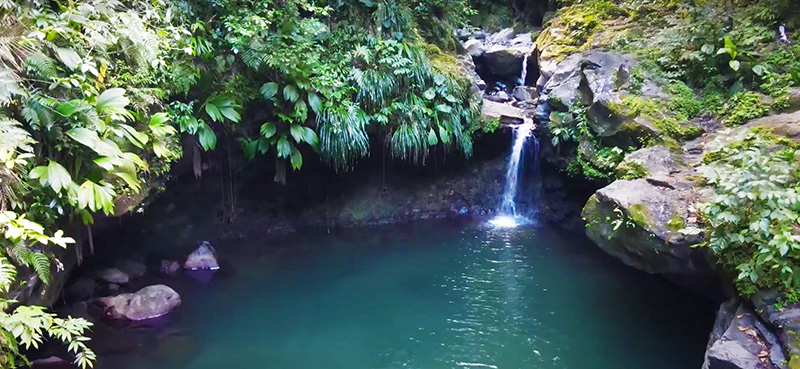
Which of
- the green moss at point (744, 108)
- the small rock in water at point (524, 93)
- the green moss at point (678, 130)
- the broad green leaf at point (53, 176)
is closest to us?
the broad green leaf at point (53, 176)

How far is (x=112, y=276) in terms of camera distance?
818 cm

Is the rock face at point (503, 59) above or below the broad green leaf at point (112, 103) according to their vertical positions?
above

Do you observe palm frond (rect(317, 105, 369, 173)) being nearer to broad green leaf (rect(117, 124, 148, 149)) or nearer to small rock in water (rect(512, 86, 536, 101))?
broad green leaf (rect(117, 124, 148, 149))

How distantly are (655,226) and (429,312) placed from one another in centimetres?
322

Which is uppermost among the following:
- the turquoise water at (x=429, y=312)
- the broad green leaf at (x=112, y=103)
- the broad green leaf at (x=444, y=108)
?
the broad green leaf at (x=444, y=108)

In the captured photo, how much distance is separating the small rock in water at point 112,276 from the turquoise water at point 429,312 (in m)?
0.78

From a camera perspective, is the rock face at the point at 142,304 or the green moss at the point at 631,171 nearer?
the green moss at the point at 631,171

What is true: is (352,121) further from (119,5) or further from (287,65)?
(119,5)

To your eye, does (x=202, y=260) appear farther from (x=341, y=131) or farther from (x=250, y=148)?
(x=341, y=131)

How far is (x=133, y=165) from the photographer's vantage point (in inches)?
230

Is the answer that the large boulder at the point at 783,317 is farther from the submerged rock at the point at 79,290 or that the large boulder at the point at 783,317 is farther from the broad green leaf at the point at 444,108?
the submerged rock at the point at 79,290

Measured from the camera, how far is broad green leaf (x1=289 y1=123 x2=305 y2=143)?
28.2ft

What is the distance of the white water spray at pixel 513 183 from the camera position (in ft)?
36.7

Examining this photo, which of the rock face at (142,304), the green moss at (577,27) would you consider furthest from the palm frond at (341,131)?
the green moss at (577,27)
